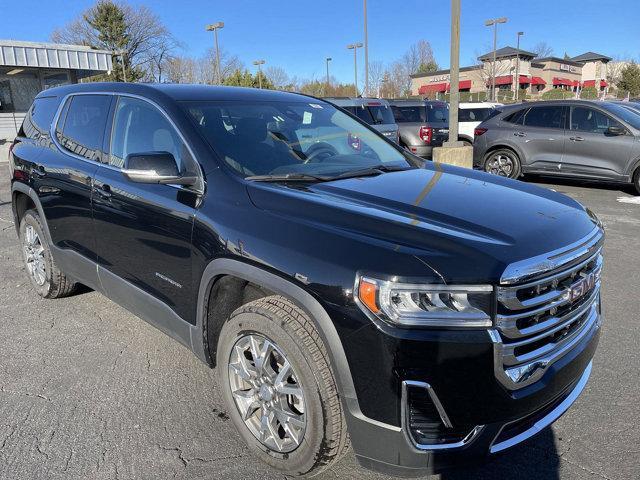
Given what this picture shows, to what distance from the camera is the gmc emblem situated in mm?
2281

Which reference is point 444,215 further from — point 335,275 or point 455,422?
point 455,422

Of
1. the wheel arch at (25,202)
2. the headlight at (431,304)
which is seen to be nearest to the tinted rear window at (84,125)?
the wheel arch at (25,202)

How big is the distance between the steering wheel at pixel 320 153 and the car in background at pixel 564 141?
788 centimetres

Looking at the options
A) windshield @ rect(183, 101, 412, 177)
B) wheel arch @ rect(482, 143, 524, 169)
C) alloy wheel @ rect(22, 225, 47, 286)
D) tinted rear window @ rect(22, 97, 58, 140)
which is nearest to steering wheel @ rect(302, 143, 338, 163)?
windshield @ rect(183, 101, 412, 177)

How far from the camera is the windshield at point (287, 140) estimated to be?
3.01 m

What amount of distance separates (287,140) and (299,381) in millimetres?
1646

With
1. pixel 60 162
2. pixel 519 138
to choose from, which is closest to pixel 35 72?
pixel 519 138

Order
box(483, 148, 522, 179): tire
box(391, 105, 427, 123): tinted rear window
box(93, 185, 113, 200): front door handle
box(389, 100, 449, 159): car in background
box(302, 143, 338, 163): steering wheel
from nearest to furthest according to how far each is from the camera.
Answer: box(302, 143, 338, 163): steering wheel → box(93, 185, 113, 200): front door handle → box(483, 148, 522, 179): tire → box(389, 100, 449, 159): car in background → box(391, 105, 427, 123): tinted rear window

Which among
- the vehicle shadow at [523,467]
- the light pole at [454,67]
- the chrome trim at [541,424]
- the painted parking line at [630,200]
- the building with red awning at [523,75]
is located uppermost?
the building with red awning at [523,75]

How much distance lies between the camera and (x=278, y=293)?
2.30 meters

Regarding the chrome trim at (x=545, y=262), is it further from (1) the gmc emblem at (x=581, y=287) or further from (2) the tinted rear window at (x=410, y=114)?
(2) the tinted rear window at (x=410, y=114)

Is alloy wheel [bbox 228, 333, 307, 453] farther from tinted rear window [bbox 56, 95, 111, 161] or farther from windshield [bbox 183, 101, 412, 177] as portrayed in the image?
tinted rear window [bbox 56, 95, 111, 161]

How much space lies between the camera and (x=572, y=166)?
32.6 feet

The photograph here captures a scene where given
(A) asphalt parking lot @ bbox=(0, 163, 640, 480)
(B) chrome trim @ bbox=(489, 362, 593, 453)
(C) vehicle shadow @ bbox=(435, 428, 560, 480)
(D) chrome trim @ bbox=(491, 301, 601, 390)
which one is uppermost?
(D) chrome trim @ bbox=(491, 301, 601, 390)
